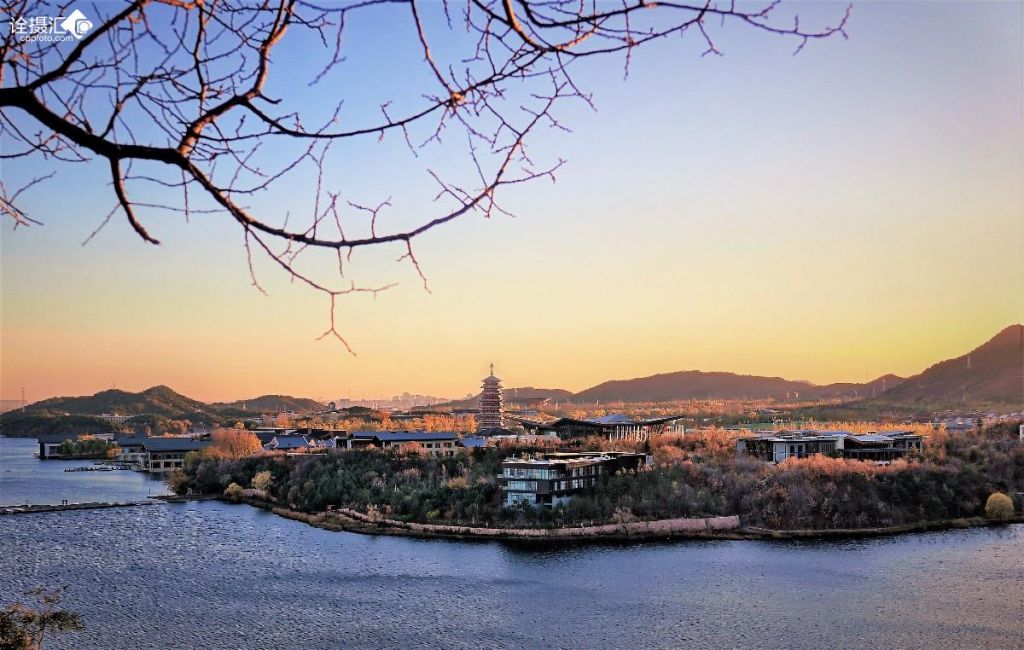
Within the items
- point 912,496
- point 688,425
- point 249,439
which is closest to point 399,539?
point 912,496

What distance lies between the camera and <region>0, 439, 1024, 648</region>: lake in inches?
358

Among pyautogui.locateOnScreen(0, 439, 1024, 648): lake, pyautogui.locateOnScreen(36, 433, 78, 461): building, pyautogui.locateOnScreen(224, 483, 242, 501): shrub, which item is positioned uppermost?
pyautogui.locateOnScreen(36, 433, 78, 461): building

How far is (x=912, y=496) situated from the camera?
1695cm

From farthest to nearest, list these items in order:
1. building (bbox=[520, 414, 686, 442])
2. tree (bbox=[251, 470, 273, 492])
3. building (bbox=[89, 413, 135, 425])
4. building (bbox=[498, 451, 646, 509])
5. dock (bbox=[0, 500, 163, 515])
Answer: building (bbox=[89, 413, 135, 425])
building (bbox=[520, 414, 686, 442])
tree (bbox=[251, 470, 273, 492])
dock (bbox=[0, 500, 163, 515])
building (bbox=[498, 451, 646, 509])

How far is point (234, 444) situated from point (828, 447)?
55.8ft

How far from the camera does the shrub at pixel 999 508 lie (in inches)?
647

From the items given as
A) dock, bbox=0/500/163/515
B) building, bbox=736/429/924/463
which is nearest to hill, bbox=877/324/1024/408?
building, bbox=736/429/924/463

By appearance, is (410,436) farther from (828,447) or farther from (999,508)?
(999,508)

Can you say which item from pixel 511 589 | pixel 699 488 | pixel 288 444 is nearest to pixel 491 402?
pixel 288 444

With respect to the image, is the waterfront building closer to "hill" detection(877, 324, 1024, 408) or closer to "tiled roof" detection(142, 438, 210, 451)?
"tiled roof" detection(142, 438, 210, 451)

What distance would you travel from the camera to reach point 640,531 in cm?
1505

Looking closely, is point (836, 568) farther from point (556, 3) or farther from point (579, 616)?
point (556, 3)

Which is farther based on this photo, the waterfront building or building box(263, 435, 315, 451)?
building box(263, 435, 315, 451)

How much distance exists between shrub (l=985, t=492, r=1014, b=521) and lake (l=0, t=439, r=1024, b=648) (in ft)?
3.41
